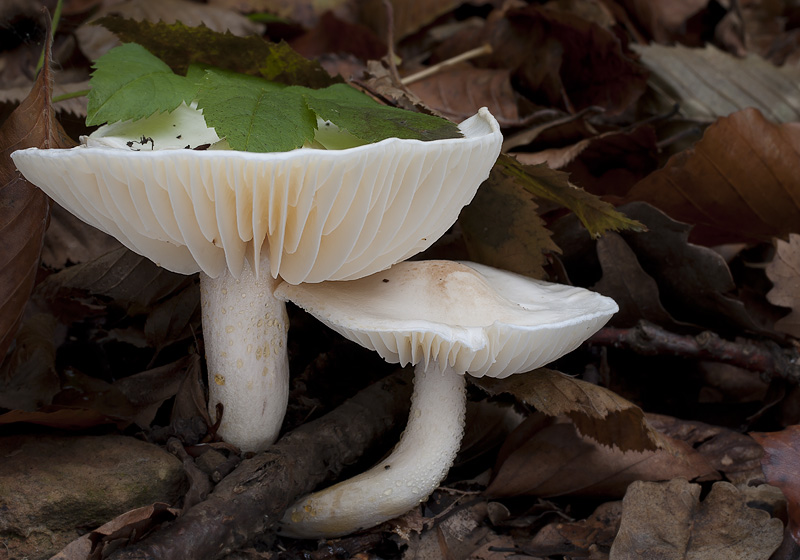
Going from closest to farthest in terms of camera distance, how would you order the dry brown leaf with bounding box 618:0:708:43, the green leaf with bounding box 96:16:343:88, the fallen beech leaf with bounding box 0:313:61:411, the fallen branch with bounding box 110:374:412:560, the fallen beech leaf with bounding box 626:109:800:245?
the fallen branch with bounding box 110:374:412:560
the fallen beech leaf with bounding box 0:313:61:411
the green leaf with bounding box 96:16:343:88
the fallen beech leaf with bounding box 626:109:800:245
the dry brown leaf with bounding box 618:0:708:43

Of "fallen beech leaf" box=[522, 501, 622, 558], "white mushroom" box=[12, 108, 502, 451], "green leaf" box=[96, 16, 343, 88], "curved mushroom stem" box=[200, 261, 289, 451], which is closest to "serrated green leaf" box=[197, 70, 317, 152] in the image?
"white mushroom" box=[12, 108, 502, 451]

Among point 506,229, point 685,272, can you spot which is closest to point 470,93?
point 506,229

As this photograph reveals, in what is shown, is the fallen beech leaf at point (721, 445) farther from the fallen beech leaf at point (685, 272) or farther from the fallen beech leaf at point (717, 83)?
the fallen beech leaf at point (717, 83)

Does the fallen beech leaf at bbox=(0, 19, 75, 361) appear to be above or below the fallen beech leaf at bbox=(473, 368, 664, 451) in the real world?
above

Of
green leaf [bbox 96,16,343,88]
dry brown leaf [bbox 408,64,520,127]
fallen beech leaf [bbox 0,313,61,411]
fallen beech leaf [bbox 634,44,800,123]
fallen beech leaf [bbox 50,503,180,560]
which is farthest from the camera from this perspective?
fallen beech leaf [bbox 634,44,800,123]

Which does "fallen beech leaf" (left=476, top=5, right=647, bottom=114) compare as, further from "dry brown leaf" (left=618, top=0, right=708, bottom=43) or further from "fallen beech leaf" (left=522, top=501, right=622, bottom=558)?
"fallen beech leaf" (left=522, top=501, right=622, bottom=558)

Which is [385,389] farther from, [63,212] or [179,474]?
[63,212]

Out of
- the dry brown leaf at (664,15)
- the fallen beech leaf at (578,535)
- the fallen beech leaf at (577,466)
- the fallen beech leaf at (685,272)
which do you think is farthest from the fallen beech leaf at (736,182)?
the dry brown leaf at (664,15)
